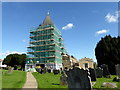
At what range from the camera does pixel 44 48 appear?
64.6m

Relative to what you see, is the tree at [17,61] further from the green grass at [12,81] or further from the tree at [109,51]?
the green grass at [12,81]

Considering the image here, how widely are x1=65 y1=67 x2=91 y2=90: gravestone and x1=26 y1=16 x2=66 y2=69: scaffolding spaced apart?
5091 centimetres

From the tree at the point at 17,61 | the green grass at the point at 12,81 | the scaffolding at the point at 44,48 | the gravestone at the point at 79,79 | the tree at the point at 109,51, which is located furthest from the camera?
the tree at the point at 17,61

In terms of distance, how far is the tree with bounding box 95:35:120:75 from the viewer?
32.4 metres

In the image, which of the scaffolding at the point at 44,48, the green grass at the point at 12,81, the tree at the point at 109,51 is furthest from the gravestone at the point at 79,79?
the scaffolding at the point at 44,48

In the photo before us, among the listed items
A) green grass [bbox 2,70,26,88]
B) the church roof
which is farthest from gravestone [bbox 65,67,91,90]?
the church roof

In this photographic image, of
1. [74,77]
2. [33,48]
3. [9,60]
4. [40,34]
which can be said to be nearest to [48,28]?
[40,34]

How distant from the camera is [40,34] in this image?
6825 cm

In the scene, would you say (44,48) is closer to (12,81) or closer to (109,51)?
(109,51)

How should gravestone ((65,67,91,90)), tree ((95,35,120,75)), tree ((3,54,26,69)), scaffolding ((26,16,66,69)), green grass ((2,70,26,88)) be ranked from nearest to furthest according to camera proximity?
1. gravestone ((65,67,91,90))
2. green grass ((2,70,26,88))
3. tree ((95,35,120,75))
4. scaffolding ((26,16,66,69))
5. tree ((3,54,26,69))

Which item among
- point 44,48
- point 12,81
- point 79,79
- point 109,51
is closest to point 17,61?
point 44,48

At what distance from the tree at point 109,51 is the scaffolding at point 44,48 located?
2659 cm

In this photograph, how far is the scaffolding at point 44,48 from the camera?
198 feet

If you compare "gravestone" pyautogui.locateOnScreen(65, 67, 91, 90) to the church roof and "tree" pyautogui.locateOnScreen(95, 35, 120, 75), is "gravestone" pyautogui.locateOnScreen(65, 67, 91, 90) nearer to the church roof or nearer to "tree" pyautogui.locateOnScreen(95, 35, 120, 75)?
"tree" pyautogui.locateOnScreen(95, 35, 120, 75)
